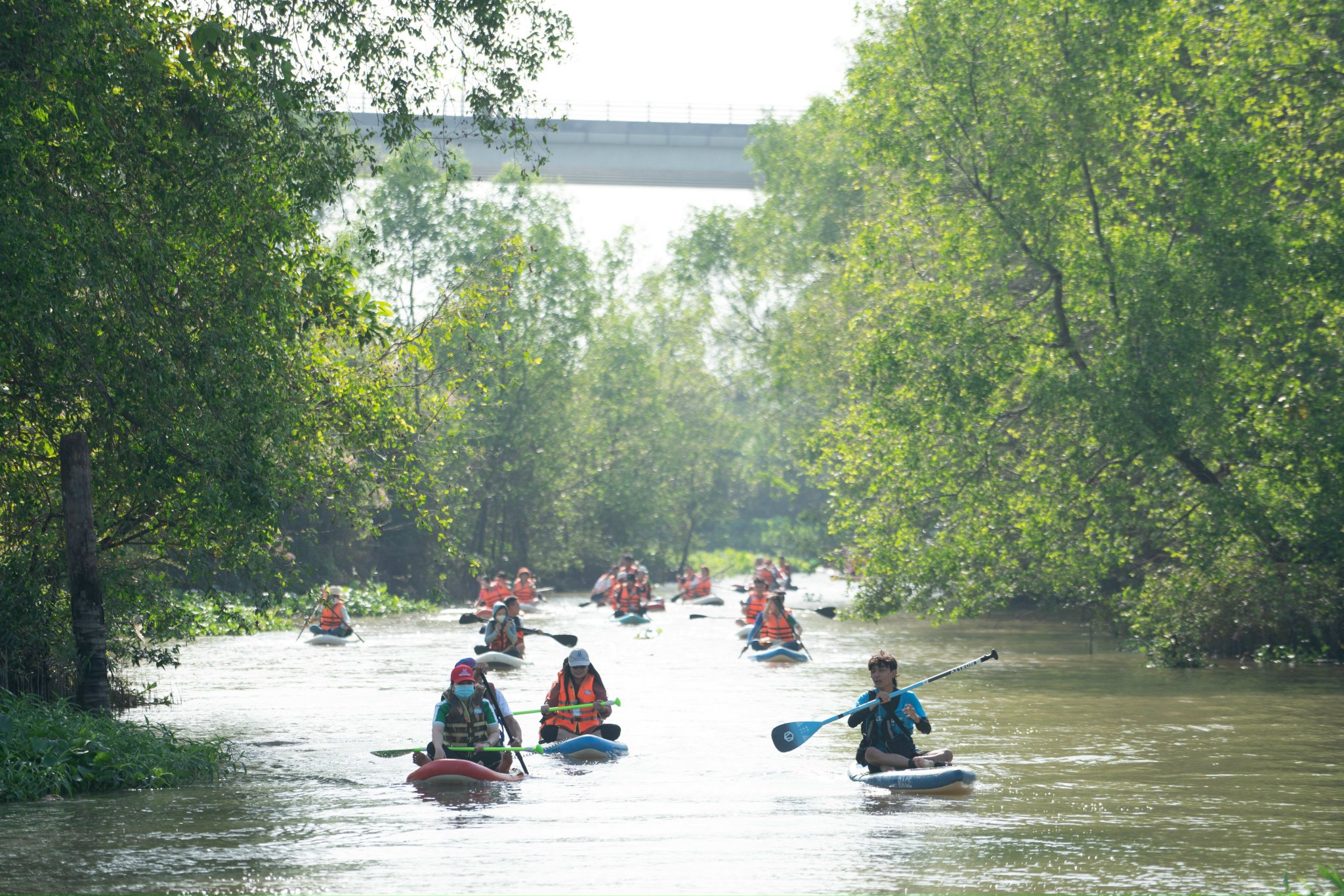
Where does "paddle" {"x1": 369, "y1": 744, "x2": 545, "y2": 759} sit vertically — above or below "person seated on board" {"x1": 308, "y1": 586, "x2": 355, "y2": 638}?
below

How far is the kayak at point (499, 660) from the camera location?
22.0m

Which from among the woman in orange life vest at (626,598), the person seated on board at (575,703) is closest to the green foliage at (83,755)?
the person seated on board at (575,703)

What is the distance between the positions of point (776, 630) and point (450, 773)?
1280cm

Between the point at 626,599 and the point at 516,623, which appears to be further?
the point at 626,599

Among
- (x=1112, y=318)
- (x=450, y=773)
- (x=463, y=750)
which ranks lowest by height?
(x=450, y=773)

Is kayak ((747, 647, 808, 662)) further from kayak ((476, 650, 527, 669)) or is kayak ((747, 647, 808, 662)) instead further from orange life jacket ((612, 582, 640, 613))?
orange life jacket ((612, 582, 640, 613))

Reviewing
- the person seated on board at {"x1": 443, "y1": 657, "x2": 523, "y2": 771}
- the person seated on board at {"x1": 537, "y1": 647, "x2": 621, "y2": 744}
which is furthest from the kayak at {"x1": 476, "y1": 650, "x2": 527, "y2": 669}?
the person seated on board at {"x1": 443, "y1": 657, "x2": 523, "y2": 771}

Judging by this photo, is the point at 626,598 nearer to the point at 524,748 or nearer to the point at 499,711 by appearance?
the point at 524,748

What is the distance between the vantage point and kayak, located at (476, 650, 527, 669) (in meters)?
22.0

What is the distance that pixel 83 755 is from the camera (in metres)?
11.5

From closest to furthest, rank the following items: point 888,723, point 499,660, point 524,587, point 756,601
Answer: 1. point 888,723
2. point 499,660
3. point 756,601
4. point 524,587

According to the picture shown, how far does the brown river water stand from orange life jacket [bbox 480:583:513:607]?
34.1 feet

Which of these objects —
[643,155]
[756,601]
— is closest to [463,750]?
[756,601]

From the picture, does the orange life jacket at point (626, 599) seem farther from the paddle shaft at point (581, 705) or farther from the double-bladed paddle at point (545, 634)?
the paddle shaft at point (581, 705)
